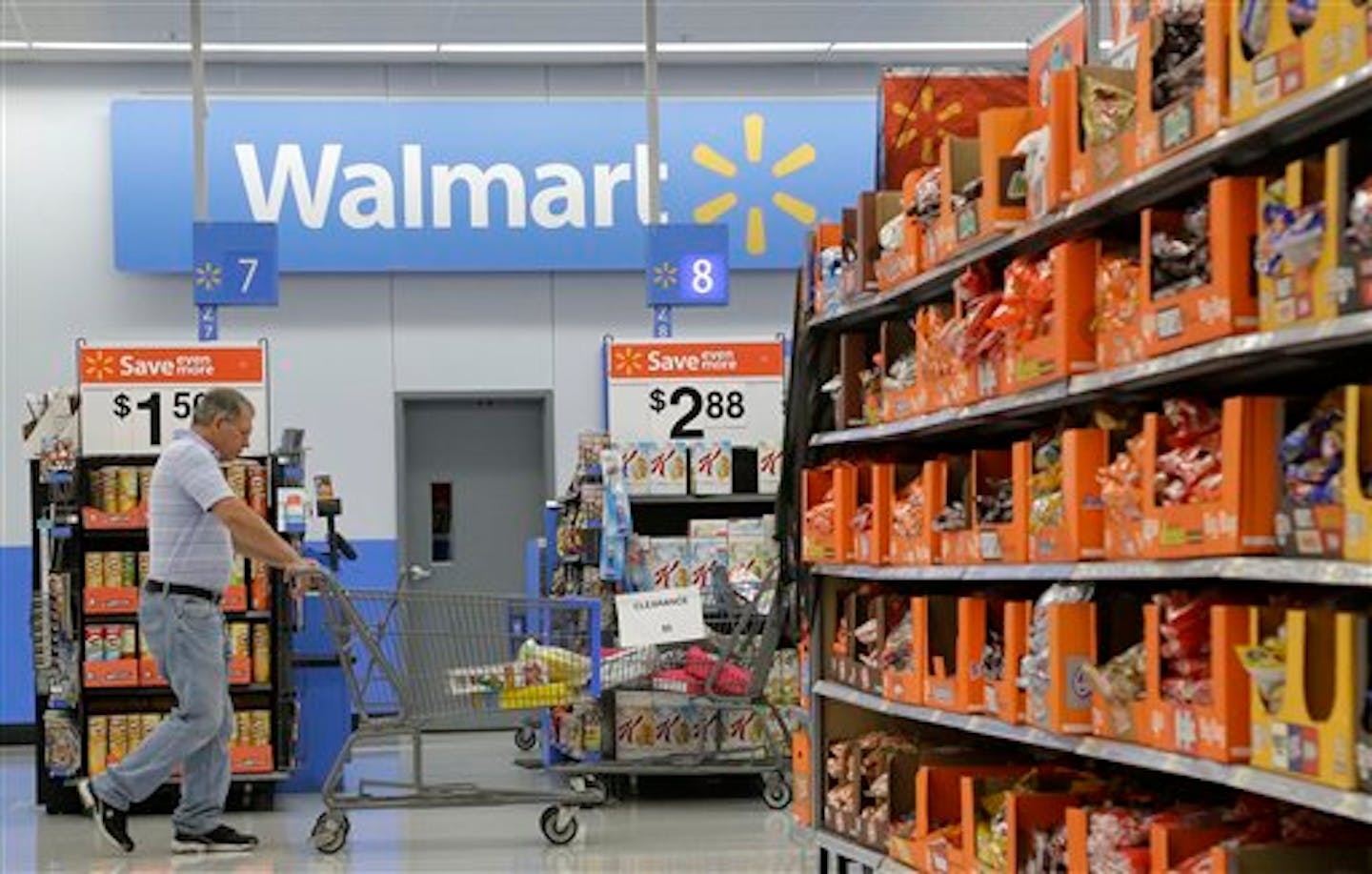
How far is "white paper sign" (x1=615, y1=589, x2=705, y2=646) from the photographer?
9.36 m

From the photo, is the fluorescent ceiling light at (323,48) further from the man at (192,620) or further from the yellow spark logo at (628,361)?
the man at (192,620)

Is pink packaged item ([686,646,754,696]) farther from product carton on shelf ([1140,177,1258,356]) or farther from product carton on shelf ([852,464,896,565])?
product carton on shelf ([1140,177,1258,356])

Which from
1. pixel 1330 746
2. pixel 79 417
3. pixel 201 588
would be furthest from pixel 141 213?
pixel 1330 746

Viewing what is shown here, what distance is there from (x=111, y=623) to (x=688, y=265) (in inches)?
164

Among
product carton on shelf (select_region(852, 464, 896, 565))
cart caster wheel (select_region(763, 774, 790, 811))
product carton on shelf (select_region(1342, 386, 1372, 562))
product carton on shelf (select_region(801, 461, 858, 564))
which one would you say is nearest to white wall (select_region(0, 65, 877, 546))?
cart caster wheel (select_region(763, 774, 790, 811))

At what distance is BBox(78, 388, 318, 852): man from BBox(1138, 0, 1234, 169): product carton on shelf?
5256 millimetres

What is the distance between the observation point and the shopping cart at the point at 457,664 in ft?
29.7

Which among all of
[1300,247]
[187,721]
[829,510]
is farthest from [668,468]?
[1300,247]

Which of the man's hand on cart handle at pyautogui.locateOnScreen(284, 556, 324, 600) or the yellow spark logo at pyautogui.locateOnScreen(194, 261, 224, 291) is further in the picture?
the yellow spark logo at pyautogui.locateOnScreen(194, 261, 224, 291)

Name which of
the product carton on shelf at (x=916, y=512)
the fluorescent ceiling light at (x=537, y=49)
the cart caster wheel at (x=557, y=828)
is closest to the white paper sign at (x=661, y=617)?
the cart caster wheel at (x=557, y=828)

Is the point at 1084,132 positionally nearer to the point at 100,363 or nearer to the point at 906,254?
the point at 906,254

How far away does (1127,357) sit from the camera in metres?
4.32

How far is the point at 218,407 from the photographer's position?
9039 millimetres

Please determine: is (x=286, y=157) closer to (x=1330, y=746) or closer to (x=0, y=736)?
(x=0, y=736)
